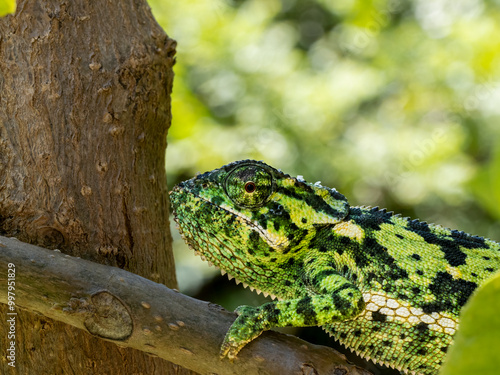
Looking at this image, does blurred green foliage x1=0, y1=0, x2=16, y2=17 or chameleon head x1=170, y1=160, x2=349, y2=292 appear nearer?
blurred green foliage x1=0, y1=0, x2=16, y2=17

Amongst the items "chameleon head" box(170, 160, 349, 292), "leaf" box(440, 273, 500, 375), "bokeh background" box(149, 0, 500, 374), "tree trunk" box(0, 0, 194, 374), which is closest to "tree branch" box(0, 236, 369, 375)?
"tree trunk" box(0, 0, 194, 374)

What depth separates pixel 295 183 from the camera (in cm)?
176

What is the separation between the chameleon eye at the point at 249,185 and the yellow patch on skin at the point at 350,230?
9.7 inches

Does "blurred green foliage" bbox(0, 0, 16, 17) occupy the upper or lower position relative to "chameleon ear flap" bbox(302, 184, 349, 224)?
lower

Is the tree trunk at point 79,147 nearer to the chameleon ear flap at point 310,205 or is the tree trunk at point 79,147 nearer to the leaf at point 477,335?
the chameleon ear flap at point 310,205

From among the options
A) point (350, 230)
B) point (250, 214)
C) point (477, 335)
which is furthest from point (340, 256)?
point (477, 335)

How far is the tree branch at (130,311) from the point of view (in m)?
1.33

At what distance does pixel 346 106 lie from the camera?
13.4 ft

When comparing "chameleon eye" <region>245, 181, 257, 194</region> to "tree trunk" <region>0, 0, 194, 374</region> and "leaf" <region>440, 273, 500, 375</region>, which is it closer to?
"tree trunk" <region>0, 0, 194, 374</region>

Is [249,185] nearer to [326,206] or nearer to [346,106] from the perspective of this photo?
[326,206]

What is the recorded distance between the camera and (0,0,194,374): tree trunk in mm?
1550

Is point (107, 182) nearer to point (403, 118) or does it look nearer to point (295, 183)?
point (295, 183)

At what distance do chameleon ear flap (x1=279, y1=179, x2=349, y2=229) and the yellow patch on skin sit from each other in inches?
0.8

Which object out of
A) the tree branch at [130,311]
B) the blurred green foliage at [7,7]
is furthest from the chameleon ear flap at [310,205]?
the blurred green foliage at [7,7]
